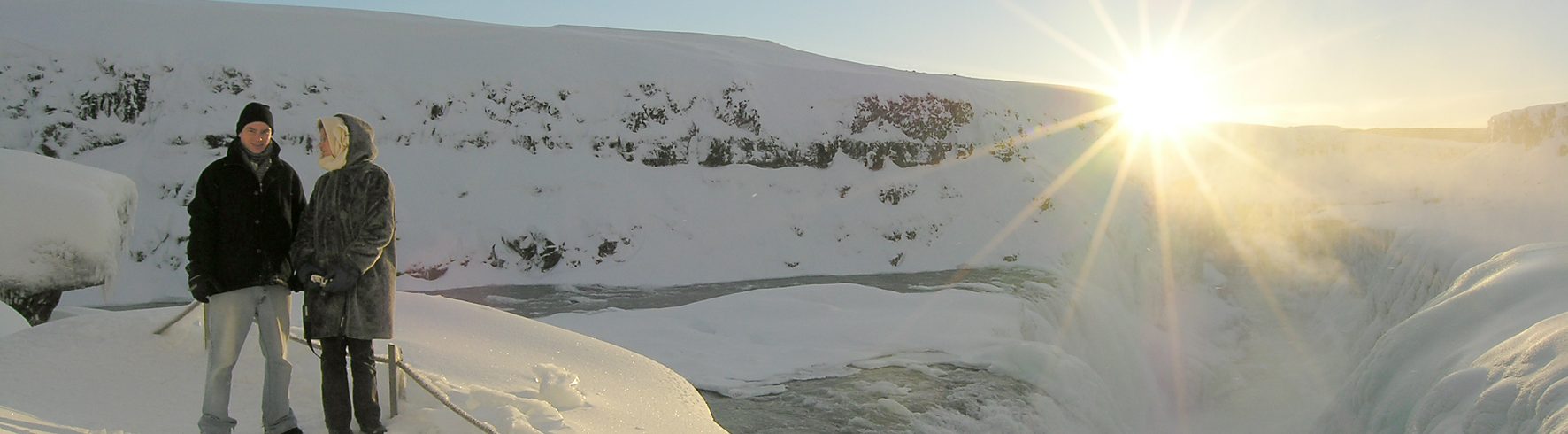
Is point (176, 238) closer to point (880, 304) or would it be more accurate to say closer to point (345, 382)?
point (880, 304)

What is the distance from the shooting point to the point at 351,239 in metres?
3.81

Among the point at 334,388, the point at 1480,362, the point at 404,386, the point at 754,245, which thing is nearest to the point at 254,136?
the point at 334,388

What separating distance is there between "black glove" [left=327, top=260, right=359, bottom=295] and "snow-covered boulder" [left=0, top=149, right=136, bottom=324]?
6.39 metres

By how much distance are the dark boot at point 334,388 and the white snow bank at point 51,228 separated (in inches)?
246

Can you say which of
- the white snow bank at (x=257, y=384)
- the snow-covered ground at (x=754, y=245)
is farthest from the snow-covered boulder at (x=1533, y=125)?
the white snow bank at (x=257, y=384)

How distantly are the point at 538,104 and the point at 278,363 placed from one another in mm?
16784

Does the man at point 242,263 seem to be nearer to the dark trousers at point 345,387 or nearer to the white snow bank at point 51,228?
the dark trousers at point 345,387

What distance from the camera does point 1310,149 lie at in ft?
156

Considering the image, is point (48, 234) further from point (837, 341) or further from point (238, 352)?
point (837, 341)

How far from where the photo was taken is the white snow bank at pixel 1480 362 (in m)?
7.39

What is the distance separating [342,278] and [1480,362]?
9813 mm

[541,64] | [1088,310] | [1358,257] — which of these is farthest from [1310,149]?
[541,64]

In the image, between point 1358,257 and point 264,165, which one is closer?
point 264,165

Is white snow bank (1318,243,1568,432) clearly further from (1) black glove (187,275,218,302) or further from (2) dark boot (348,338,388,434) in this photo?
(1) black glove (187,275,218,302)
